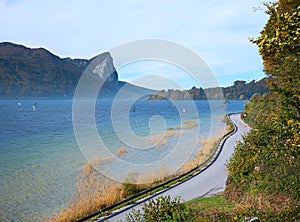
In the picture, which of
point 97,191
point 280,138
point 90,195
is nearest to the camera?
point 280,138

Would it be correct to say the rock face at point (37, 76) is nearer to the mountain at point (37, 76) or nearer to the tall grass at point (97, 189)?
the mountain at point (37, 76)

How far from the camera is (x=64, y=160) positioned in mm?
24047

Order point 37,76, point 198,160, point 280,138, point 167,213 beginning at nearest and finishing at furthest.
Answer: point 167,213, point 280,138, point 198,160, point 37,76

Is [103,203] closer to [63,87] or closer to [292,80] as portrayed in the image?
[292,80]

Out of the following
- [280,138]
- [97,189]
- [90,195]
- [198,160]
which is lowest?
[90,195]

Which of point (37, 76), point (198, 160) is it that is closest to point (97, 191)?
point (198, 160)

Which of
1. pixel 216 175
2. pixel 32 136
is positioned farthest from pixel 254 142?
pixel 32 136

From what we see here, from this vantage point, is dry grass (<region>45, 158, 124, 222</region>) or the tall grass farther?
the tall grass

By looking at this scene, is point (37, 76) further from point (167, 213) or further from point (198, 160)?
point (167, 213)

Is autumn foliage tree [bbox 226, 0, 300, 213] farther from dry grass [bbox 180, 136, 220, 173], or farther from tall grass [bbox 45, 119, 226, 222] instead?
dry grass [bbox 180, 136, 220, 173]

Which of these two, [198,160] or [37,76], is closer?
[198,160]

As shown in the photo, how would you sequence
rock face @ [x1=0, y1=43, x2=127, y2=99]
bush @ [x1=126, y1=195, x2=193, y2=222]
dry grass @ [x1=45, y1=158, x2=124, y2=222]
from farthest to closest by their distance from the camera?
→ 1. rock face @ [x1=0, y1=43, x2=127, y2=99]
2. dry grass @ [x1=45, y1=158, x2=124, y2=222]
3. bush @ [x1=126, y1=195, x2=193, y2=222]

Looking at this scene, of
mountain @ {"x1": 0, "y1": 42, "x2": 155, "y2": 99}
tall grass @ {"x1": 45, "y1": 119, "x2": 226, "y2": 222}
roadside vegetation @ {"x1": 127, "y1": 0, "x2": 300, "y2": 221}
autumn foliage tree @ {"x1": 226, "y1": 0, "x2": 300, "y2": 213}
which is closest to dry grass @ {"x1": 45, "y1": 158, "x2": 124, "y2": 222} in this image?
tall grass @ {"x1": 45, "y1": 119, "x2": 226, "y2": 222}

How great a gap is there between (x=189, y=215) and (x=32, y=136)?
40.6m
